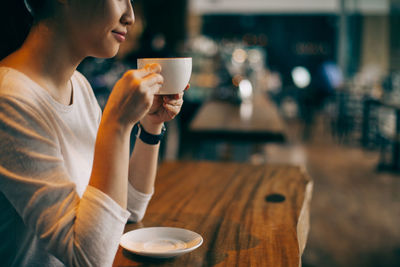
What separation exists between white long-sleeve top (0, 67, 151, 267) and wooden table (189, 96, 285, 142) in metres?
1.73

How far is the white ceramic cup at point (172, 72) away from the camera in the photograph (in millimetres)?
854

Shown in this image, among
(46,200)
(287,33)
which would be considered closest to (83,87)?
(46,200)

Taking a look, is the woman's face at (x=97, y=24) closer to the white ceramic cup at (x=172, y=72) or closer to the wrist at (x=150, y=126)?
the white ceramic cup at (x=172, y=72)

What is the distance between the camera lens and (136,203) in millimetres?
961

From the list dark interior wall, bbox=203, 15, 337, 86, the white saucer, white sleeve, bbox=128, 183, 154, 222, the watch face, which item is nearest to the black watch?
the watch face

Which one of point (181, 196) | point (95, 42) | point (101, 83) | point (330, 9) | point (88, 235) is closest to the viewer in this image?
point (88, 235)

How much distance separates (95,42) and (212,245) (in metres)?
0.45

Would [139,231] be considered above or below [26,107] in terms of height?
below

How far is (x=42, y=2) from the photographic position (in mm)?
775

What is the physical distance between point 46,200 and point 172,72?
35 cm

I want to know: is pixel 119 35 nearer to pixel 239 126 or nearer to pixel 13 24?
pixel 13 24

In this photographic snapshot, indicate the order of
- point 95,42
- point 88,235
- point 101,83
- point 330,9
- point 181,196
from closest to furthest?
point 88,235 < point 95,42 < point 181,196 < point 101,83 < point 330,9

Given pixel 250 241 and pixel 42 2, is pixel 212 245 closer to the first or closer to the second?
pixel 250 241

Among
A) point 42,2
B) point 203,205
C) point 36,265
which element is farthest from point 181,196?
point 42,2
